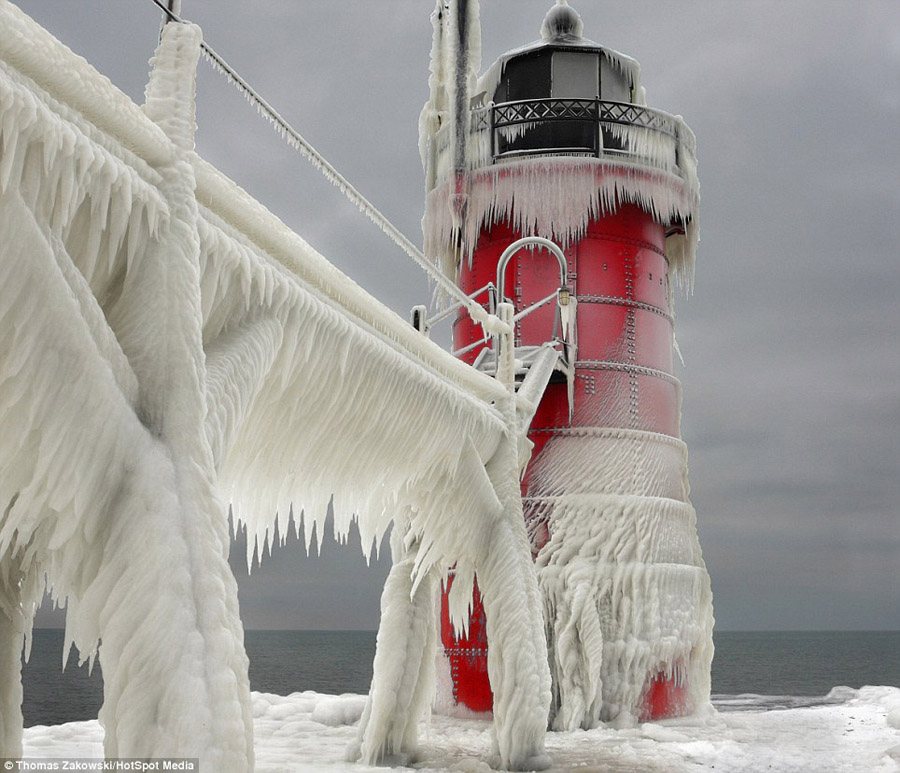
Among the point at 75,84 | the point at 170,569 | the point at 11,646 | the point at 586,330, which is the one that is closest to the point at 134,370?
the point at 170,569

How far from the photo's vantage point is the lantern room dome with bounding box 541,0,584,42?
46.7ft

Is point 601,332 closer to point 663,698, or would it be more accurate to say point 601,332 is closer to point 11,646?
point 663,698

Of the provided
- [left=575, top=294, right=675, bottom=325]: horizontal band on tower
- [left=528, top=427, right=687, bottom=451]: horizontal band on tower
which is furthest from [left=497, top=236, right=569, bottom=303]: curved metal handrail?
[left=528, top=427, right=687, bottom=451]: horizontal band on tower

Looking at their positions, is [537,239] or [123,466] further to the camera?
[537,239]

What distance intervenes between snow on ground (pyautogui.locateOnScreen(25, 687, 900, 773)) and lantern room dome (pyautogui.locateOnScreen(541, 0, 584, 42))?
955 cm

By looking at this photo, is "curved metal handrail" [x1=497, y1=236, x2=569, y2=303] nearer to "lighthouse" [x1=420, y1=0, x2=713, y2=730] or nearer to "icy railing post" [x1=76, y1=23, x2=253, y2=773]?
"lighthouse" [x1=420, y1=0, x2=713, y2=730]

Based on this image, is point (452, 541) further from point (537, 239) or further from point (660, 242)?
point (660, 242)

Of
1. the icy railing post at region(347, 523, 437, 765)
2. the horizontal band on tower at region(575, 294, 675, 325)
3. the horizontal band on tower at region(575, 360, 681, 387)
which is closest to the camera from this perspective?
Result: the icy railing post at region(347, 523, 437, 765)

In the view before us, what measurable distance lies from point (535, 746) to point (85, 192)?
5.95m

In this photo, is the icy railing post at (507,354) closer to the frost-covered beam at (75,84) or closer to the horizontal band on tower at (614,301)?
the horizontal band on tower at (614,301)

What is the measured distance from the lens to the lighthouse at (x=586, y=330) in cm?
1134

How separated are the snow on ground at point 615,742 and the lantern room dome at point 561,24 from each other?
955cm

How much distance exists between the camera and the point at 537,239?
1171 cm

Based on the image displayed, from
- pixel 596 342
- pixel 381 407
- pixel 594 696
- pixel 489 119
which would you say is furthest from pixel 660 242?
pixel 381 407
